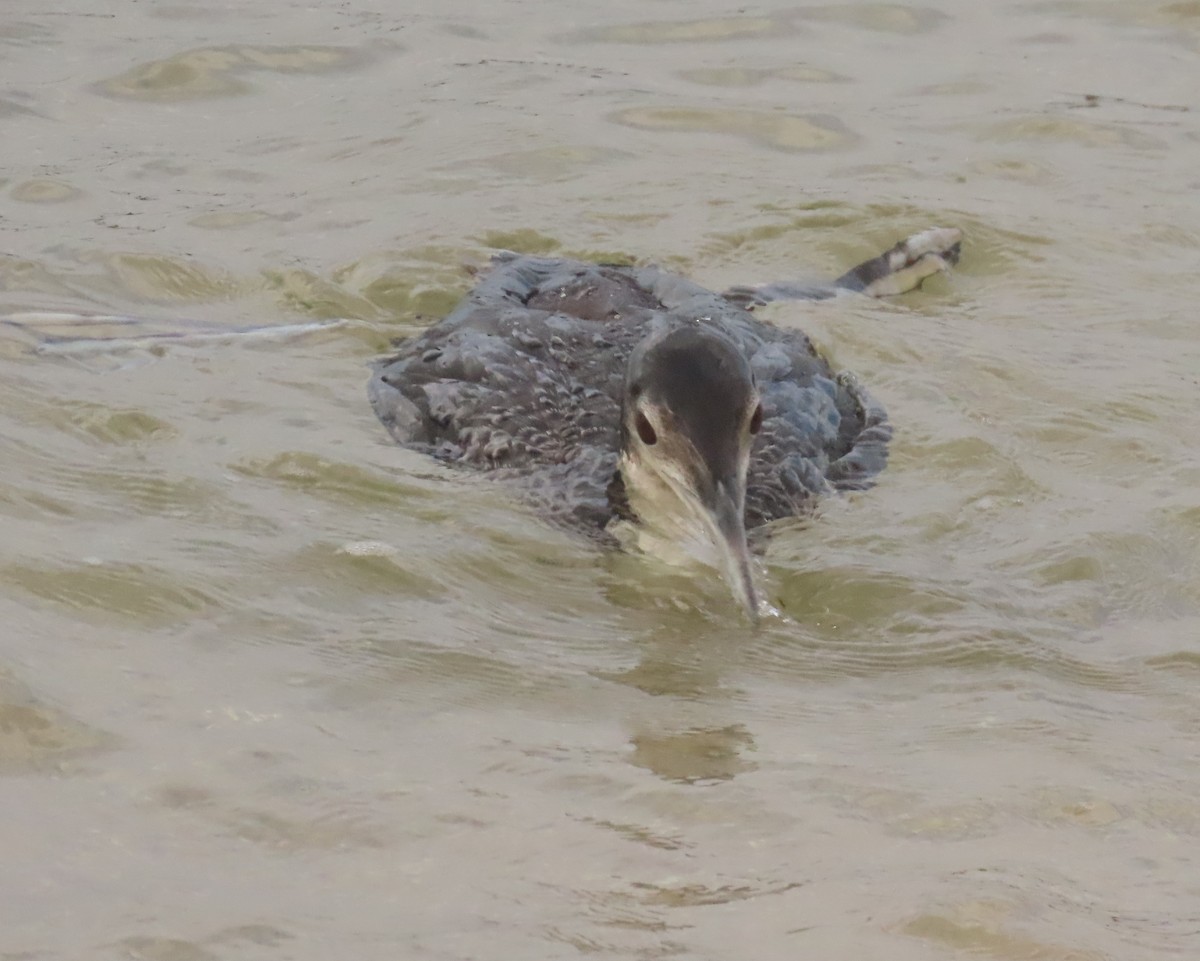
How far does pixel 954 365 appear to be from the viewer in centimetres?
826

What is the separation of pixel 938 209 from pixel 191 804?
6.80 meters

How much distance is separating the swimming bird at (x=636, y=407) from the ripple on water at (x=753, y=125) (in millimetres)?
2922

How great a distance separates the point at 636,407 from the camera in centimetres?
638

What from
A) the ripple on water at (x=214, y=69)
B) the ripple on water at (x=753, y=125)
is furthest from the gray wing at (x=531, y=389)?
the ripple on water at (x=214, y=69)

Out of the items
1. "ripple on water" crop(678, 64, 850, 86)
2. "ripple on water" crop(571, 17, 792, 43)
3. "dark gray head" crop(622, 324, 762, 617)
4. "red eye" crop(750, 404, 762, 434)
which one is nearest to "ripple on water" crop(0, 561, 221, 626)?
"dark gray head" crop(622, 324, 762, 617)

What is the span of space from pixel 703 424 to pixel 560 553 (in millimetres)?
791

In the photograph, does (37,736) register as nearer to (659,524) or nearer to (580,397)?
(659,524)

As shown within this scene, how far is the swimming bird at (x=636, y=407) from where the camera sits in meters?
6.08

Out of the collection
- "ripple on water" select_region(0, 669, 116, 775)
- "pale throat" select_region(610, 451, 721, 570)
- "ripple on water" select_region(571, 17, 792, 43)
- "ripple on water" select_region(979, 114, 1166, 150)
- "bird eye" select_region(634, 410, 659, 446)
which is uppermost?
"ripple on water" select_region(571, 17, 792, 43)

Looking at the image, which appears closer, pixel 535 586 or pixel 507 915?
pixel 507 915

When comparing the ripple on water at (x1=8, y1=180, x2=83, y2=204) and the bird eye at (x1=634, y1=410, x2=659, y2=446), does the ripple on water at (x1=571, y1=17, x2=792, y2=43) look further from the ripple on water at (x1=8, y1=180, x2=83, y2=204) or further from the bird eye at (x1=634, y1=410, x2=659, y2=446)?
the bird eye at (x1=634, y1=410, x2=659, y2=446)

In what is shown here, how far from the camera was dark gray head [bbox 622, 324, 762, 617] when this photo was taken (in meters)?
5.96

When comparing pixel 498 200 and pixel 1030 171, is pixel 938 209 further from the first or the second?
pixel 498 200

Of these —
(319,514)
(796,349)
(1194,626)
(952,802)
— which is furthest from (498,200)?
(952,802)
